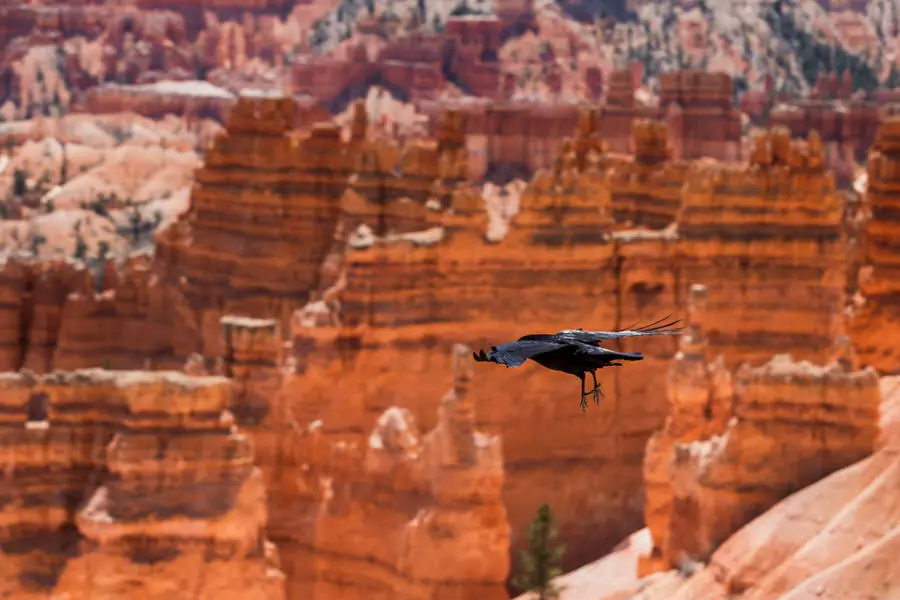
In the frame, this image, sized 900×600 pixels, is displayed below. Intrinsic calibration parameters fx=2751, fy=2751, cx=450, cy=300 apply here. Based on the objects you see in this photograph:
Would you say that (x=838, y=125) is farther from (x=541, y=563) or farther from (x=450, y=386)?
(x=541, y=563)

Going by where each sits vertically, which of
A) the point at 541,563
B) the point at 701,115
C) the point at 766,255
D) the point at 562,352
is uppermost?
the point at 562,352

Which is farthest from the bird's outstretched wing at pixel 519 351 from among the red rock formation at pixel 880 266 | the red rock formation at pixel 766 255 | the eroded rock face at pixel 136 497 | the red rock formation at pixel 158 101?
the red rock formation at pixel 158 101

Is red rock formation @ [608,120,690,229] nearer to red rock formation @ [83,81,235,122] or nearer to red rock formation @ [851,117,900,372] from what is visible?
red rock formation @ [851,117,900,372]

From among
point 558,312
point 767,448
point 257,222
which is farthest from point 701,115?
point 767,448

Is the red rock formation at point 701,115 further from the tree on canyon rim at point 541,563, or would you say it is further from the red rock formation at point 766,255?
the tree on canyon rim at point 541,563

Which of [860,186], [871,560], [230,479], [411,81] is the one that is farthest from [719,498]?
[411,81]

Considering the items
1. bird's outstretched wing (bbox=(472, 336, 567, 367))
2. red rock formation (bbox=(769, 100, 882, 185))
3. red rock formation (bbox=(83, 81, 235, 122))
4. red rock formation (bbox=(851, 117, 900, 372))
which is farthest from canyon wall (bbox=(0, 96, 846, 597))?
red rock formation (bbox=(83, 81, 235, 122))

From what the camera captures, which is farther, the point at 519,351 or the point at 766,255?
the point at 766,255
